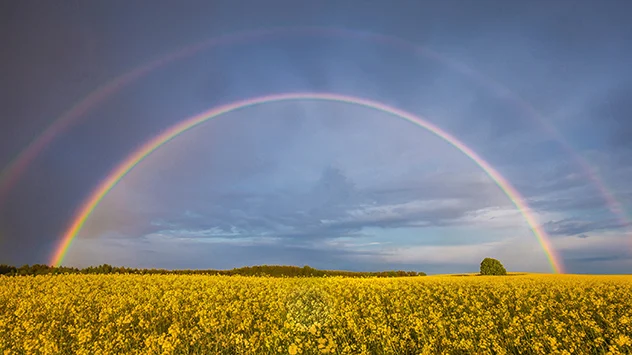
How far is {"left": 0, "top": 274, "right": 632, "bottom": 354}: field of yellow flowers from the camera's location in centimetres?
938

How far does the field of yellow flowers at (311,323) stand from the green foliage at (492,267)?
27.6 meters

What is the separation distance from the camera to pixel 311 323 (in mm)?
11336

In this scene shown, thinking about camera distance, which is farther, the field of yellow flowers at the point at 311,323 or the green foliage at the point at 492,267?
the green foliage at the point at 492,267

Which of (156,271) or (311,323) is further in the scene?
(156,271)

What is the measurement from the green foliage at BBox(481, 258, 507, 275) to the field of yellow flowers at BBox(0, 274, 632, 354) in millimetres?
27551

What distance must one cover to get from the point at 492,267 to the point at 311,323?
4315cm

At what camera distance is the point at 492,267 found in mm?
47531

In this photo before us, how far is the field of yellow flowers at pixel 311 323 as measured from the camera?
9375mm

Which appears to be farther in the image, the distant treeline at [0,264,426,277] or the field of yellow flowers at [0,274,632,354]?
the distant treeline at [0,264,426,277]

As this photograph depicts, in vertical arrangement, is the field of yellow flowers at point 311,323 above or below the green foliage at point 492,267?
below

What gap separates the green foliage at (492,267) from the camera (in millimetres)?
47312

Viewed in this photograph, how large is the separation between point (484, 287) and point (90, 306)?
65.4 ft

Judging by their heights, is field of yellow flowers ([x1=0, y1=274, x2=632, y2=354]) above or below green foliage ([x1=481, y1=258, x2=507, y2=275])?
below

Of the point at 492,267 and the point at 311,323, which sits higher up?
the point at 492,267
